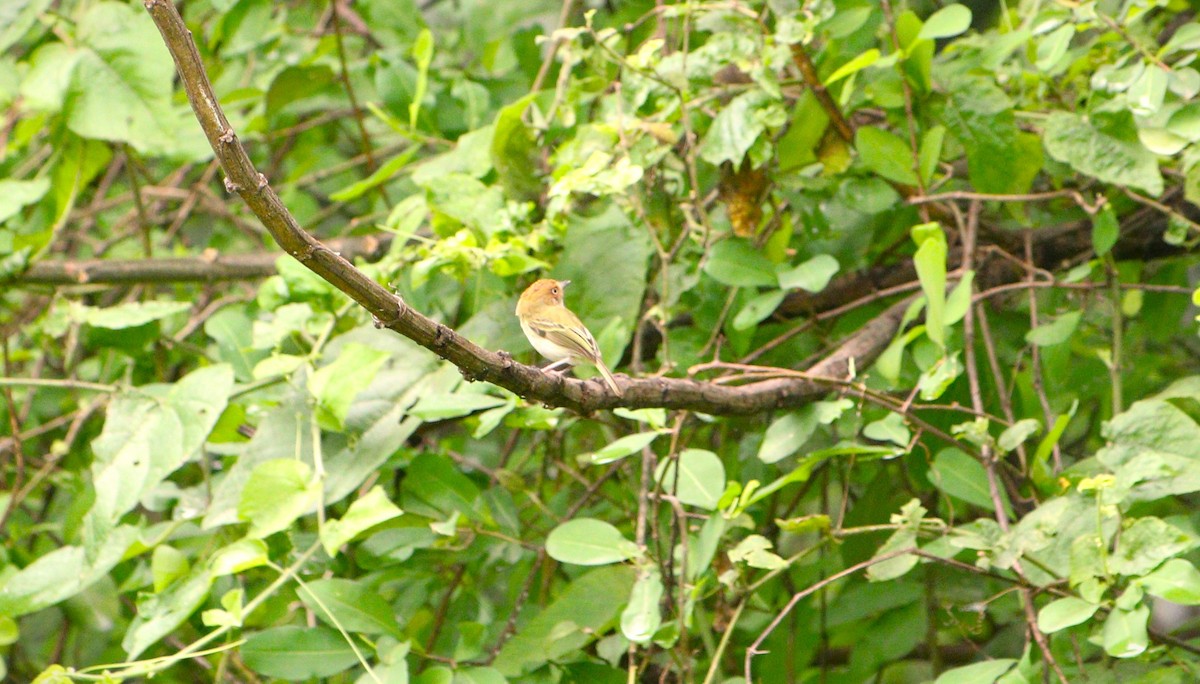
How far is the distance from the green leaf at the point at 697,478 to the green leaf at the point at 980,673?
15.6 inches

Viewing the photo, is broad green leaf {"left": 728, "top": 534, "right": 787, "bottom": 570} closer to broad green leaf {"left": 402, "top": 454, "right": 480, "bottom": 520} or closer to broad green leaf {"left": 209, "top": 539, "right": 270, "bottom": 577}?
broad green leaf {"left": 402, "top": 454, "right": 480, "bottom": 520}

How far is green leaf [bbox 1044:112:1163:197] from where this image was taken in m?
1.84

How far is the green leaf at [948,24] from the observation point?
74.5 inches

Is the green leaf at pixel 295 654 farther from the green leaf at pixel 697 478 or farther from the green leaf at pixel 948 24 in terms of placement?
the green leaf at pixel 948 24

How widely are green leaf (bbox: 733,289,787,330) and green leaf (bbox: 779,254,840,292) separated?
0.12 feet

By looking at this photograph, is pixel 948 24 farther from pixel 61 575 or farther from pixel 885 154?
pixel 61 575

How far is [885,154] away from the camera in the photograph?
1.97m

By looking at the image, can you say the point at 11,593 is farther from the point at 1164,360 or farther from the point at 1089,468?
the point at 1164,360

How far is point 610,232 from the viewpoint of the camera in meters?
2.08

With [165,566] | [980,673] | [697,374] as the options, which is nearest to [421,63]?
[697,374]

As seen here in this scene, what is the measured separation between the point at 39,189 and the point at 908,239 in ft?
5.77

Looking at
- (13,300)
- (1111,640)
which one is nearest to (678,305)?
(1111,640)

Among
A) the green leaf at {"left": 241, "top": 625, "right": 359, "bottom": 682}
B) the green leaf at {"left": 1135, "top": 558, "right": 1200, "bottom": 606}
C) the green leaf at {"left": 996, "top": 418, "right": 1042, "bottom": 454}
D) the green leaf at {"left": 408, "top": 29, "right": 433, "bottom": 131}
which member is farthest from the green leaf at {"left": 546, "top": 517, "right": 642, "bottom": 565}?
the green leaf at {"left": 408, "top": 29, "right": 433, "bottom": 131}

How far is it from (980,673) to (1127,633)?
0.71 ft
